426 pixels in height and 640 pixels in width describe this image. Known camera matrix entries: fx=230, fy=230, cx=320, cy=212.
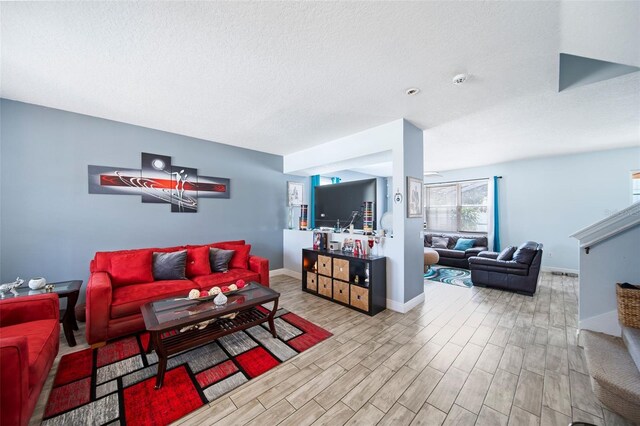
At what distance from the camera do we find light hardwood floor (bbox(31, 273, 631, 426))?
60.0 inches

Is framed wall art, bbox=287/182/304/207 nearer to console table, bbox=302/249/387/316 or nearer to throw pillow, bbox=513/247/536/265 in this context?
console table, bbox=302/249/387/316

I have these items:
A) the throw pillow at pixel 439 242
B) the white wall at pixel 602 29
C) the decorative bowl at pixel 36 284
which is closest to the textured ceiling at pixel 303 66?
the white wall at pixel 602 29

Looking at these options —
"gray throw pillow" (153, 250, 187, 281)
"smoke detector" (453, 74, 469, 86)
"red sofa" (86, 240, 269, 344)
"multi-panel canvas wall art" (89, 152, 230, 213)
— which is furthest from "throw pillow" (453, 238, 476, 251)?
"gray throw pillow" (153, 250, 187, 281)

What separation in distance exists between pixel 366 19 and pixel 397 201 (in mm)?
2104

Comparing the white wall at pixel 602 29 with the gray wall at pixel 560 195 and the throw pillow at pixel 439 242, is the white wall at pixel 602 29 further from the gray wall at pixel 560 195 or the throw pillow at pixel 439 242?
the throw pillow at pixel 439 242

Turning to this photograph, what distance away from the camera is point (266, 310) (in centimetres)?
301

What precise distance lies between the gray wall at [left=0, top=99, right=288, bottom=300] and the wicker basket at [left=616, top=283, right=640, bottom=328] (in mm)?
4976

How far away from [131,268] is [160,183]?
1375 millimetres

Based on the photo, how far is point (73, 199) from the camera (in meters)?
2.94

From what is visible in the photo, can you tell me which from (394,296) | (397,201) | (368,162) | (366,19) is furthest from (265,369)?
(368,162)

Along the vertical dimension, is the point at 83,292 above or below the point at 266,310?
above

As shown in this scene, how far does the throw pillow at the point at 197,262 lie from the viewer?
10.9ft

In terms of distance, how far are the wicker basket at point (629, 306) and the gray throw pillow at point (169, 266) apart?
181 inches

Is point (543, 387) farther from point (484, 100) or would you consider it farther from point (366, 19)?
point (366, 19)
